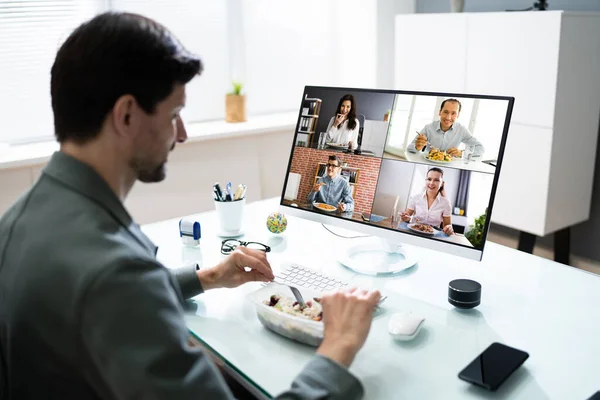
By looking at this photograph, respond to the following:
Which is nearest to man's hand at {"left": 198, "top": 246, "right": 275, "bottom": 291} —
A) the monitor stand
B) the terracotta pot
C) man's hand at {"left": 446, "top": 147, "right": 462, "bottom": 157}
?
the monitor stand

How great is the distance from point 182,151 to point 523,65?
167cm

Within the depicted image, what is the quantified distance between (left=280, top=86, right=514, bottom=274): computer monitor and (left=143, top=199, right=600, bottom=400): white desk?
0.11 metres

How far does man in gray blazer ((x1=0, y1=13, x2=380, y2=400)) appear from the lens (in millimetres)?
809

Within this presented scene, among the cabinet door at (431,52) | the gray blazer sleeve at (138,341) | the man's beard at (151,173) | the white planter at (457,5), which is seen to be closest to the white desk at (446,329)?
the gray blazer sleeve at (138,341)

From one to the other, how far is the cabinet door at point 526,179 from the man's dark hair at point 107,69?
2163 mm

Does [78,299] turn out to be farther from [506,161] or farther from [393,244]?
[506,161]

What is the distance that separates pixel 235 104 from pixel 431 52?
109cm

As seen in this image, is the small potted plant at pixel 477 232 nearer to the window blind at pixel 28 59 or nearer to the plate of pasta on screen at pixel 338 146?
the plate of pasta on screen at pixel 338 146

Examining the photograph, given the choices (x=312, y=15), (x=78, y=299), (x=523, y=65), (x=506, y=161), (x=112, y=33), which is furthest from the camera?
(x=312, y=15)

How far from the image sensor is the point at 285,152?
11.7ft

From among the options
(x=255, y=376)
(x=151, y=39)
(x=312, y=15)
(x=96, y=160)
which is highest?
(x=312, y=15)

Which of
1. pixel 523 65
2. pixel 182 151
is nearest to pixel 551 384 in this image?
pixel 523 65

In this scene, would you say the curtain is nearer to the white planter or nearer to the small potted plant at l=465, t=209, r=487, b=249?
the small potted plant at l=465, t=209, r=487, b=249

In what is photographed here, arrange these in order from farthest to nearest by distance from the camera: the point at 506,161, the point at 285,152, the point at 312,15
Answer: the point at 312,15
the point at 285,152
the point at 506,161
